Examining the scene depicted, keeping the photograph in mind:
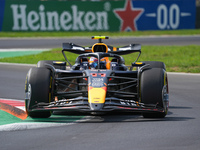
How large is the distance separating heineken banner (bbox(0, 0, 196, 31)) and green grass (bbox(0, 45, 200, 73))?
933 centimetres

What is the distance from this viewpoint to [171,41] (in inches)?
1147

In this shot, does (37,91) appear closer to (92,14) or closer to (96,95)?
(96,95)

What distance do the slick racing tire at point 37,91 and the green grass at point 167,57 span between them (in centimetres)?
833

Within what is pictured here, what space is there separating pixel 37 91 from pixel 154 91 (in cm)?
195

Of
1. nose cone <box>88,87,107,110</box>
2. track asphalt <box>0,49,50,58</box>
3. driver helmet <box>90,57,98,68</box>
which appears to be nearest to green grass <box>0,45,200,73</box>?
track asphalt <box>0,49,50,58</box>

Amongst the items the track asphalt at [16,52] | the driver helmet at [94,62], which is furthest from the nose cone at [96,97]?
the track asphalt at [16,52]

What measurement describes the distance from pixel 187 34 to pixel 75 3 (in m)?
7.26

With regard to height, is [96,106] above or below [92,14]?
below

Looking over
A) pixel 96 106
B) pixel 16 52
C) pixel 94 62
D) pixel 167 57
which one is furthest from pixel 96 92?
pixel 16 52

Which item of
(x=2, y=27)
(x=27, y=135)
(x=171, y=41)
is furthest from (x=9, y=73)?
(x=2, y=27)

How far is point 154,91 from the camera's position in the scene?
8.83m

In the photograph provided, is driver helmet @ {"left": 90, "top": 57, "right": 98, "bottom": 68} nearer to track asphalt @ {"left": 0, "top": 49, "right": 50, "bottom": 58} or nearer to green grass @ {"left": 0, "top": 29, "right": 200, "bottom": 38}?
track asphalt @ {"left": 0, "top": 49, "right": 50, "bottom": 58}

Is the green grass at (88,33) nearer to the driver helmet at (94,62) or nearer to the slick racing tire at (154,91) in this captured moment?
the driver helmet at (94,62)

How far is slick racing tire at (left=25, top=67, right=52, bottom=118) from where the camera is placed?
877cm
